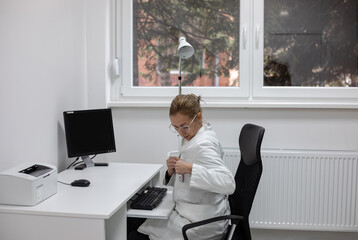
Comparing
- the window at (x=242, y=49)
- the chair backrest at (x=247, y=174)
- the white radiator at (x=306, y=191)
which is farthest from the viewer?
the window at (x=242, y=49)

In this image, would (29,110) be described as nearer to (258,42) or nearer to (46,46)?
(46,46)

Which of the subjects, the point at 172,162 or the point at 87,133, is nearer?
the point at 172,162

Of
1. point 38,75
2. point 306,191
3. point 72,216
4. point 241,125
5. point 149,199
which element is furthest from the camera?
point 241,125

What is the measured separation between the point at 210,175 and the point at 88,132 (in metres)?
1.07

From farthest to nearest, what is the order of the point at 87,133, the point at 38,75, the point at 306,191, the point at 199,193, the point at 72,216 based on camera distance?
the point at 306,191 < the point at 87,133 < the point at 38,75 < the point at 199,193 < the point at 72,216

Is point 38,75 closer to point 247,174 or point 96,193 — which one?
point 96,193

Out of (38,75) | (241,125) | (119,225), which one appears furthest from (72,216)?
(241,125)

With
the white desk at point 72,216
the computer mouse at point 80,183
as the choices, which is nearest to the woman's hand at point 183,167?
the white desk at point 72,216

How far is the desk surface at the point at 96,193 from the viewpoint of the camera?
64.4 inches

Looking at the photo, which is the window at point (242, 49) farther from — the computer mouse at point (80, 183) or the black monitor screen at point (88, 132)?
the computer mouse at point (80, 183)

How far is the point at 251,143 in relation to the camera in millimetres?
1953

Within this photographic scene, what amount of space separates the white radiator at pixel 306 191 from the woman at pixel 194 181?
0.94 meters

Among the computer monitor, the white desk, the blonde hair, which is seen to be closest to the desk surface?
the white desk

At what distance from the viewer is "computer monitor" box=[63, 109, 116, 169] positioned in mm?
2430
